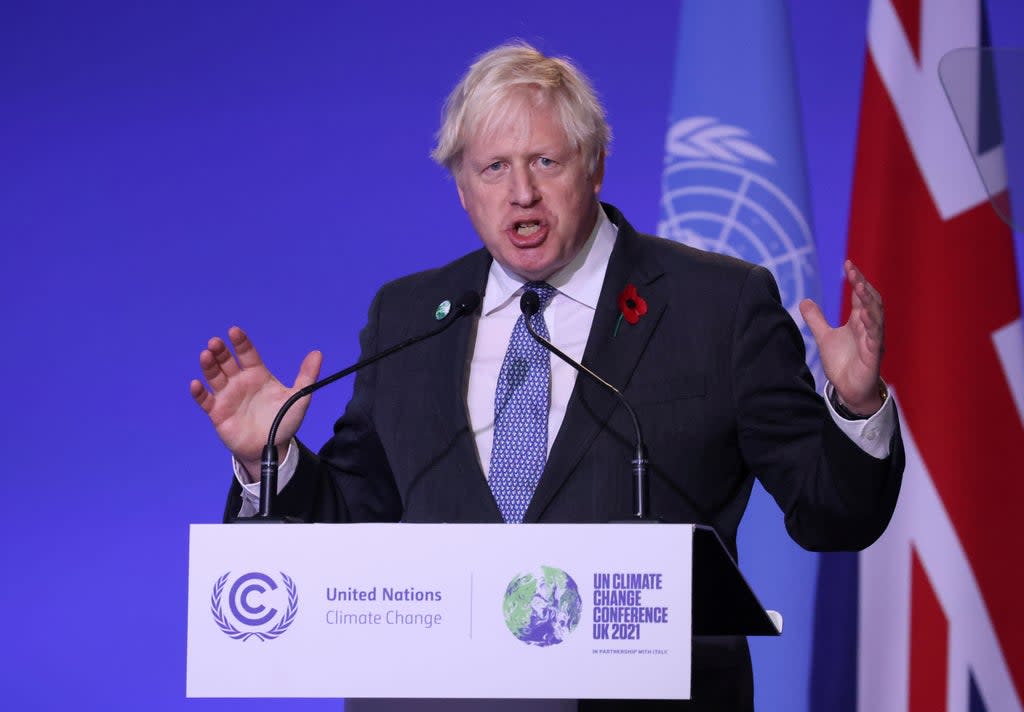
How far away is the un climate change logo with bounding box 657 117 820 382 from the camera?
3182 mm

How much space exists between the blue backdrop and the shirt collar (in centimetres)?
140

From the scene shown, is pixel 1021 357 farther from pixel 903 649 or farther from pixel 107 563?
pixel 107 563

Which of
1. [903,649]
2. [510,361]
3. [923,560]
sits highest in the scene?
[510,361]

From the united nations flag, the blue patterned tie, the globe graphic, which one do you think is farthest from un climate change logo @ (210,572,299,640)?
the united nations flag

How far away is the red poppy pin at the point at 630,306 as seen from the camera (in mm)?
1999

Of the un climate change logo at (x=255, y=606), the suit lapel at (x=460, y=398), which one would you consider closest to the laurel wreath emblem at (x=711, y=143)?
the suit lapel at (x=460, y=398)

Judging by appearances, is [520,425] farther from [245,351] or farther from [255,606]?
[255,606]

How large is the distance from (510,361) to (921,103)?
5.42ft

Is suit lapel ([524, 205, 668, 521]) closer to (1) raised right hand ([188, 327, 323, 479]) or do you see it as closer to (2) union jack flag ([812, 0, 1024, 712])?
(1) raised right hand ([188, 327, 323, 479])

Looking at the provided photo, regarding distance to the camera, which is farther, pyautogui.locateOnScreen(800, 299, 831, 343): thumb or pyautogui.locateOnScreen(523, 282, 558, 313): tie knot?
pyautogui.locateOnScreen(523, 282, 558, 313): tie knot

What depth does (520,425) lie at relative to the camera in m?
1.92

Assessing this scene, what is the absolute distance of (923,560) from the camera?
9.92 ft

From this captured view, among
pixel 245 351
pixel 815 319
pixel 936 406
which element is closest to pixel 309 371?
pixel 245 351

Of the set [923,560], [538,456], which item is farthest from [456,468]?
[923,560]
